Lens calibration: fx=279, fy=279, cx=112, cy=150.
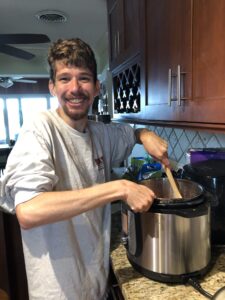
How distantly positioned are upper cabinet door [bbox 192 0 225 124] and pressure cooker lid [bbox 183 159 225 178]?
0.19 m

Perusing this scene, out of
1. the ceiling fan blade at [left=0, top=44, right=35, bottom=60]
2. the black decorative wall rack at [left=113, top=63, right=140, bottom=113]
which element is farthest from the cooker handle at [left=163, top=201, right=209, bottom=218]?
the ceiling fan blade at [left=0, top=44, right=35, bottom=60]

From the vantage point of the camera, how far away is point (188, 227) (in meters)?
0.70

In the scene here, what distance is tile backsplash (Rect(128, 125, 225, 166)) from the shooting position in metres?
1.20

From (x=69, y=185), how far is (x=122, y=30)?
990 mm

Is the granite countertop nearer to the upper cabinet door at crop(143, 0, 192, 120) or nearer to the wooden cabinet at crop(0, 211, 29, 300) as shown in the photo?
the upper cabinet door at crop(143, 0, 192, 120)

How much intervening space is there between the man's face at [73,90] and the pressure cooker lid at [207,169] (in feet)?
1.31

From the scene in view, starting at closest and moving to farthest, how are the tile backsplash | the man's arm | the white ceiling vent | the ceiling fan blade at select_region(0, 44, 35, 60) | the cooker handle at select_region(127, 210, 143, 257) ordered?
the man's arm
the cooker handle at select_region(127, 210, 143, 257)
the tile backsplash
the white ceiling vent
the ceiling fan blade at select_region(0, 44, 35, 60)

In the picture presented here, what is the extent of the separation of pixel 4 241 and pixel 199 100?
142 cm

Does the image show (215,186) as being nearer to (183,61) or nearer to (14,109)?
(183,61)

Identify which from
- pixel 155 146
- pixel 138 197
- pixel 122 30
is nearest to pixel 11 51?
pixel 122 30

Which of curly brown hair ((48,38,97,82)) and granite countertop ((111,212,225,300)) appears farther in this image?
curly brown hair ((48,38,97,82))

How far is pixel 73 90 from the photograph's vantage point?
0.83 meters

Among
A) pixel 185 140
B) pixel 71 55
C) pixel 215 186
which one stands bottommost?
pixel 215 186

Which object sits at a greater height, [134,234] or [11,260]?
[134,234]
